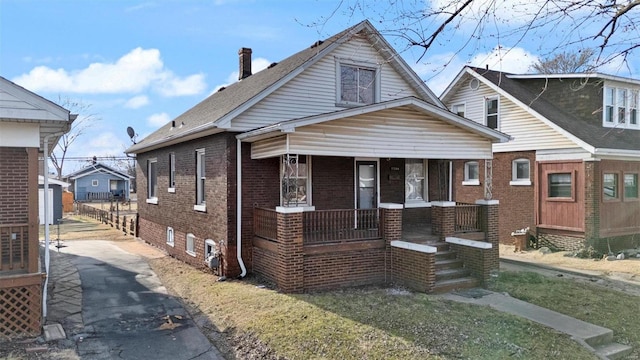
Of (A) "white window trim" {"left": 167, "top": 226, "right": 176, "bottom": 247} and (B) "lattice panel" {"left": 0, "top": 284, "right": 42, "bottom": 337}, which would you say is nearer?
(B) "lattice panel" {"left": 0, "top": 284, "right": 42, "bottom": 337}

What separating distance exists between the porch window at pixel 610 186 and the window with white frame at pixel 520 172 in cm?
254

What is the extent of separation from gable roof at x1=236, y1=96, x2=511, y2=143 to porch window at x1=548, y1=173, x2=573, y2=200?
5.84 meters

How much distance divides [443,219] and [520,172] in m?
8.63

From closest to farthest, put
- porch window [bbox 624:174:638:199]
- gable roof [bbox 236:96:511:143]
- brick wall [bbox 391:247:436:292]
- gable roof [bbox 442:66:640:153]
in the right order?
gable roof [bbox 236:96:511:143] → brick wall [bbox 391:247:436:292] → gable roof [bbox 442:66:640:153] → porch window [bbox 624:174:638:199]

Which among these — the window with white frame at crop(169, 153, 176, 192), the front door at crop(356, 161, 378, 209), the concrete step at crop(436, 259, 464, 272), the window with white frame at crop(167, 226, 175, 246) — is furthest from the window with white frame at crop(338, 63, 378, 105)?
the window with white frame at crop(167, 226, 175, 246)

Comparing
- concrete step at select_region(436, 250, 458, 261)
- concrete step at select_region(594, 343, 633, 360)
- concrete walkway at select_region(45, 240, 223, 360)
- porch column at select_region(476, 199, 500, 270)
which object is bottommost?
concrete step at select_region(594, 343, 633, 360)

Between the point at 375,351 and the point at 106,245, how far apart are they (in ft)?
48.5

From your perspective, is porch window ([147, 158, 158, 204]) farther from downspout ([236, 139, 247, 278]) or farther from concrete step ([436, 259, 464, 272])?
concrete step ([436, 259, 464, 272])

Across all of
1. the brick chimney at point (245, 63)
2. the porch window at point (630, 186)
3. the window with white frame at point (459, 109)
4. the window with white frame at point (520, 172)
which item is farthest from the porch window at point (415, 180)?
the porch window at point (630, 186)

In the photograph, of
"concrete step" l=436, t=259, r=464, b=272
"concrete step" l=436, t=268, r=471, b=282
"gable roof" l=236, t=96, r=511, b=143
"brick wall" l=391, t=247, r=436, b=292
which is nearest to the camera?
"gable roof" l=236, t=96, r=511, b=143

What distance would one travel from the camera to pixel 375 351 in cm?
671

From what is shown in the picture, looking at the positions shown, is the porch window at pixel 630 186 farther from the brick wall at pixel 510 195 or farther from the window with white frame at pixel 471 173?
the window with white frame at pixel 471 173

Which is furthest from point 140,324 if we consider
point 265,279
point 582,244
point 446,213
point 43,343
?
point 582,244

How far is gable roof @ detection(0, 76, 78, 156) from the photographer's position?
7.42 m
